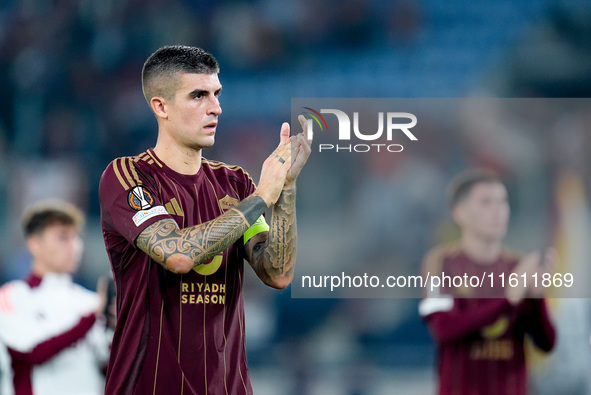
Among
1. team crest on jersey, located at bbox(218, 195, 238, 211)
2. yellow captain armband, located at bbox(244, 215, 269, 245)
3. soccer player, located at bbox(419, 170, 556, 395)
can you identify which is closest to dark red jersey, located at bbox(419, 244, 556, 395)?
soccer player, located at bbox(419, 170, 556, 395)

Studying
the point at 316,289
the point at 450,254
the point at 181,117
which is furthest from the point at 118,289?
the point at 450,254

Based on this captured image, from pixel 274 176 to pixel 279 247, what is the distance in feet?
0.79

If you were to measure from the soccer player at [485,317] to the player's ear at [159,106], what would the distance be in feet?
7.00

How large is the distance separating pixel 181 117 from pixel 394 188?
77.6 inches

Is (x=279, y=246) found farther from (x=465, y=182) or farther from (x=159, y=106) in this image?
(x=465, y=182)

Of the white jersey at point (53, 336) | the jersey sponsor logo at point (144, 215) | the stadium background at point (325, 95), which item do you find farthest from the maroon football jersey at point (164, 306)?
the white jersey at point (53, 336)

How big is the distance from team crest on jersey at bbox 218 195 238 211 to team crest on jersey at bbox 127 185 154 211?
26 centimetres

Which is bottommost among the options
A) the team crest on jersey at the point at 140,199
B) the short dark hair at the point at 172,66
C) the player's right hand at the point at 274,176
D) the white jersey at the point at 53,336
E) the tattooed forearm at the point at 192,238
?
the white jersey at the point at 53,336

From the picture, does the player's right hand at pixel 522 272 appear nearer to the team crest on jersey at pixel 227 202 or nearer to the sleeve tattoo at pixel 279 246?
the sleeve tattoo at pixel 279 246

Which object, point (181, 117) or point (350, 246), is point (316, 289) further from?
point (181, 117)

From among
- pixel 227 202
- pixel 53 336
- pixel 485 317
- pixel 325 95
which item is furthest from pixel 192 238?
pixel 485 317

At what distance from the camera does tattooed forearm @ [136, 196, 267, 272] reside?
2.20 meters

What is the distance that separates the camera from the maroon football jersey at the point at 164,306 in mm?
2254

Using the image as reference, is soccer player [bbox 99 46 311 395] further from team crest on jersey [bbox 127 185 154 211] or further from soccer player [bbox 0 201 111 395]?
soccer player [bbox 0 201 111 395]
